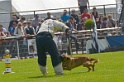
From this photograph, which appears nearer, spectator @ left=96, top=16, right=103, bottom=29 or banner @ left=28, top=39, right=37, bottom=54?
banner @ left=28, top=39, right=37, bottom=54

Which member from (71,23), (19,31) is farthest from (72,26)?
(19,31)

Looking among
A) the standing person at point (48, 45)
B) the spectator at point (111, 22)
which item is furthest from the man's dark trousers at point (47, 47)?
the spectator at point (111, 22)

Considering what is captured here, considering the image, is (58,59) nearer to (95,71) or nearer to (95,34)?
(95,71)

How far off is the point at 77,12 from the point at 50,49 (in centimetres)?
1866

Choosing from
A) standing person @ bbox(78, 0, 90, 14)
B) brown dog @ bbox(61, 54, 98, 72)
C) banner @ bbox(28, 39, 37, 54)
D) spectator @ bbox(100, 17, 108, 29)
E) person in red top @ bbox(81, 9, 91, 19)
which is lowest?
→ banner @ bbox(28, 39, 37, 54)

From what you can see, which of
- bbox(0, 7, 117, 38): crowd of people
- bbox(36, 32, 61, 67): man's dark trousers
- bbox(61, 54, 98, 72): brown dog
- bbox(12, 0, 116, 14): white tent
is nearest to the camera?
bbox(36, 32, 61, 67): man's dark trousers

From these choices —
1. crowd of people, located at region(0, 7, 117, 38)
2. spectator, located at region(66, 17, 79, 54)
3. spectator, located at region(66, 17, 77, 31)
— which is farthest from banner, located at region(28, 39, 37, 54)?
spectator, located at region(66, 17, 77, 31)

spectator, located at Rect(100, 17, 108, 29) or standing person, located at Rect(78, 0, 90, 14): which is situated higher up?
standing person, located at Rect(78, 0, 90, 14)

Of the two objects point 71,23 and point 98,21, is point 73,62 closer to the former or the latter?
point 71,23

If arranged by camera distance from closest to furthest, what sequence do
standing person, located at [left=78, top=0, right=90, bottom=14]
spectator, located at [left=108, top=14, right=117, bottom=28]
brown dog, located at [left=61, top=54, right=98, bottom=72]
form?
brown dog, located at [left=61, top=54, right=98, bottom=72] < spectator, located at [left=108, top=14, right=117, bottom=28] < standing person, located at [left=78, top=0, right=90, bottom=14]

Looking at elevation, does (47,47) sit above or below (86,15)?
below

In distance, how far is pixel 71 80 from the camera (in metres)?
14.2

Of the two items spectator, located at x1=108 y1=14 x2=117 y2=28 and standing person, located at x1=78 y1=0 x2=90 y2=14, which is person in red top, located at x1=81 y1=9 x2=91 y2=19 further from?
standing person, located at x1=78 y1=0 x2=90 y2=14

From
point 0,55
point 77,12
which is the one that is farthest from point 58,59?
point 77,12
